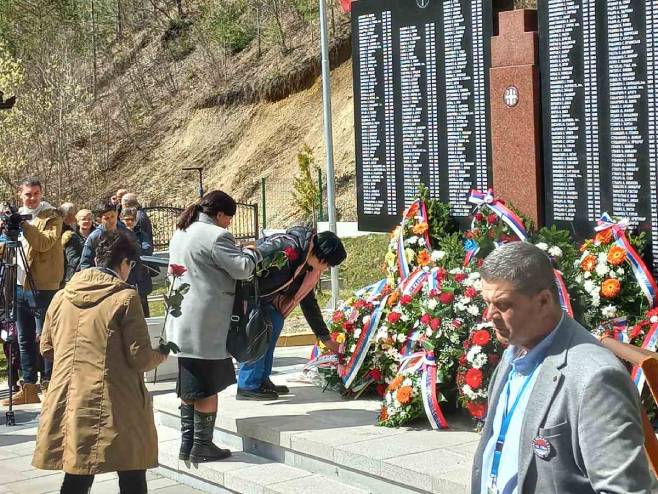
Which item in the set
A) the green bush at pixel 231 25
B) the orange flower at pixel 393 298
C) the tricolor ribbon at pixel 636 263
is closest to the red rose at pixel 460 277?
the orange flower at pixel 393 298

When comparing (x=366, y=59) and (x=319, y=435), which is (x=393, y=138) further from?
(x=319, y=435)

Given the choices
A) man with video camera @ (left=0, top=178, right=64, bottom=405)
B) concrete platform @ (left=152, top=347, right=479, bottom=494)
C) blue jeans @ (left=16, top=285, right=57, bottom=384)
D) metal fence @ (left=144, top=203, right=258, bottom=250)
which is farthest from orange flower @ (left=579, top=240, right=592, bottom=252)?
metal fence @ (left=144, top=203, right=258, bottom=250)

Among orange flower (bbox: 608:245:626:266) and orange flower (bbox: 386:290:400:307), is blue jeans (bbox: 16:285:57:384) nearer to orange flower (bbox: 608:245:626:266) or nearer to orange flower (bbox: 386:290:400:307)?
orange flower (bbox: 386:290:400:307)

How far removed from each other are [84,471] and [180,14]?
33.7 meters

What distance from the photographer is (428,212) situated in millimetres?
8469

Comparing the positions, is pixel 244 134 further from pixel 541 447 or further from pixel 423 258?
pixel 541 447

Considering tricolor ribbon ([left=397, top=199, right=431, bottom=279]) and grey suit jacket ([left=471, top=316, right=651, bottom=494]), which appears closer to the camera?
grey suit jacket ([left=471, top=316, right=651, bottom=494])

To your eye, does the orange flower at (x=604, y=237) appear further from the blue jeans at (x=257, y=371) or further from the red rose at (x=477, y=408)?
the blue jeans at (x=257, y=371)

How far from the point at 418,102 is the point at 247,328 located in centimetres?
250

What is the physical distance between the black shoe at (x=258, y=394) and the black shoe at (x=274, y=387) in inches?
1.4

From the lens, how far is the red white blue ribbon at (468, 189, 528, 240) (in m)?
7.54

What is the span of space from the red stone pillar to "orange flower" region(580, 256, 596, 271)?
0.69 metres

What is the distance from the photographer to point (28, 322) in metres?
10.3

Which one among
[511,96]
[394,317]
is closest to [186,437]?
[394,317]
